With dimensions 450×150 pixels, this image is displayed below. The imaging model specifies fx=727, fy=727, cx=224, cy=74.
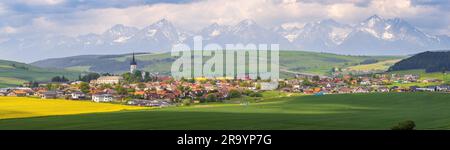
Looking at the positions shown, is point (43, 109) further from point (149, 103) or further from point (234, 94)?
point (234, 94)

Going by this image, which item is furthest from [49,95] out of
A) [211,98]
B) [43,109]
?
[43,109]

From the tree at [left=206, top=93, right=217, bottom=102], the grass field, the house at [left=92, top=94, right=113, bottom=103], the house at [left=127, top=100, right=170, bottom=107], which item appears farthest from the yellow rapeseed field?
the tree at [left=206, top=93, right=217, bottom=102]

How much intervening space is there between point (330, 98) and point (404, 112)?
1352 inches

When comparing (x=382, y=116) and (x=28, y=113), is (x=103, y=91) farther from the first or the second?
(x=382, y=116)

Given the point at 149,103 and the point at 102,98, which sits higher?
the point at 102,98

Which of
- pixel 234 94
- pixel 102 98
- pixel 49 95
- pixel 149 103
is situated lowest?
pixel 149 103

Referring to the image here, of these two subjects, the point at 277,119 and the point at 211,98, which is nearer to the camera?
the point at 277,119

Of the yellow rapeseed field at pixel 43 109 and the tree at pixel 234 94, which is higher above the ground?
the tree at pixel 234 94

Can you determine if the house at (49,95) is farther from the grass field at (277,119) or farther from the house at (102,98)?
the grass field at (277,119)

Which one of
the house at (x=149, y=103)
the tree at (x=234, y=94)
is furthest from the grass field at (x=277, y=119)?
the tree at (x=234, y=94)

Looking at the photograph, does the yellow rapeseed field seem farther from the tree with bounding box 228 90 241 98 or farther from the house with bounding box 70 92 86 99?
the tree with bounding box 228 90 241 98

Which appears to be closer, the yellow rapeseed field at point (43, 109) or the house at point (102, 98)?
the yellow rapeseed field at point (43, 109)

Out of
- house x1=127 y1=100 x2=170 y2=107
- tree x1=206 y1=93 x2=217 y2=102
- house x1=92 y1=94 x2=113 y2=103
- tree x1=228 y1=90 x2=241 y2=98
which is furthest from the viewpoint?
tree x1=228 y1=90 x2=241 y2=98
